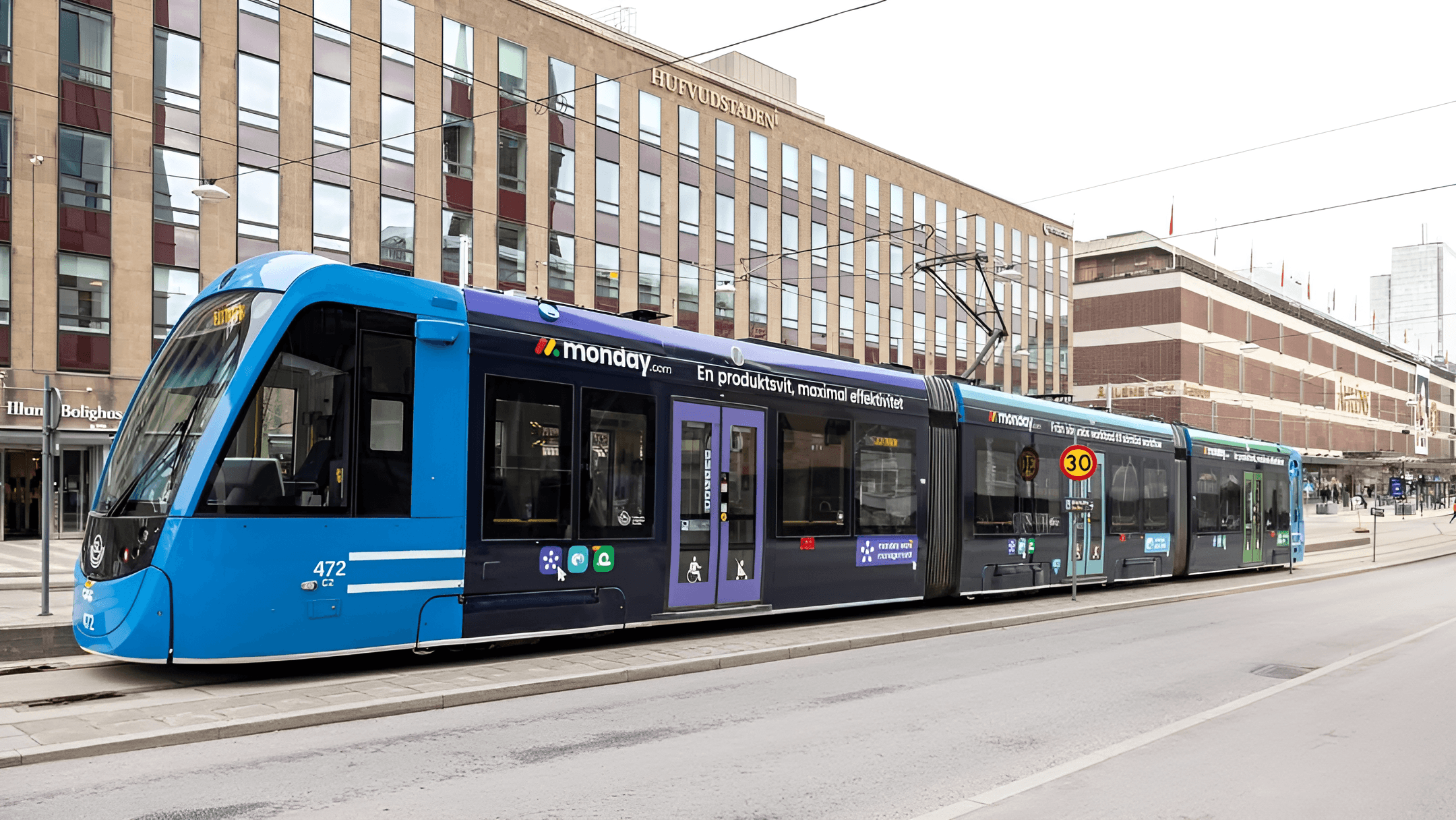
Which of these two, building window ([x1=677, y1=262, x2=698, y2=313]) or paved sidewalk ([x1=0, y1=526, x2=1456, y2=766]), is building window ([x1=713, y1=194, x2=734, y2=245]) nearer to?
building window ([x1=677, y1=262, x2=698, y2=313])

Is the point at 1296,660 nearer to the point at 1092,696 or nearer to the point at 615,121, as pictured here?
the point at 1092,696

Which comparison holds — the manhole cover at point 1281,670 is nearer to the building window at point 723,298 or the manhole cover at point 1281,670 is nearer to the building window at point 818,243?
the building window at point 723,298

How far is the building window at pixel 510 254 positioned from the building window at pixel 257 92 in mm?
7127

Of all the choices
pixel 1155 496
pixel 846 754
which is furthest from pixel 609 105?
pixel 846 754

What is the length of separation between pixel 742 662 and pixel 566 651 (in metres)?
1.76

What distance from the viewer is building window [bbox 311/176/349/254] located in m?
29.3

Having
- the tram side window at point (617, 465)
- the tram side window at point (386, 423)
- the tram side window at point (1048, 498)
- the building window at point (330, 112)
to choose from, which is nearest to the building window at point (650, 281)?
the building window at point (330, 112)

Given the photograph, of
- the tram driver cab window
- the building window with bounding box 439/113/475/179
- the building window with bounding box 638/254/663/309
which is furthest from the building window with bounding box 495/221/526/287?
the tram driver cab window

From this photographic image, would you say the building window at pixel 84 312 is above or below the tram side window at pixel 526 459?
above

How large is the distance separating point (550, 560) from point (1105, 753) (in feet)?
17.2

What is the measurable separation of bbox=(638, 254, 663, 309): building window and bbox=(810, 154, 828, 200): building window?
9450mm

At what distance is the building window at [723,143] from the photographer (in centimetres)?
4000

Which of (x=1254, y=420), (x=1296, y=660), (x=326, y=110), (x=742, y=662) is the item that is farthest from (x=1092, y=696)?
(x=1254, y=420)

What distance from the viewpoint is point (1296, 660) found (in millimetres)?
11820
